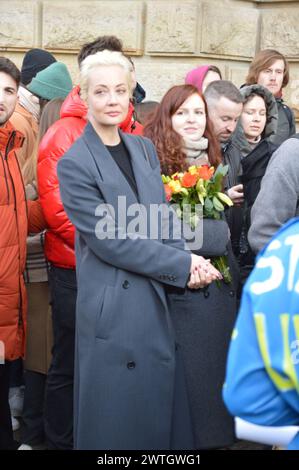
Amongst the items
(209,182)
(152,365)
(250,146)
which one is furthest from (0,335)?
(250,146)

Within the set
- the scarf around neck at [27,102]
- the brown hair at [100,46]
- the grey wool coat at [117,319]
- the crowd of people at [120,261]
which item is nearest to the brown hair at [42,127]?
the crowd of people at [120,261]

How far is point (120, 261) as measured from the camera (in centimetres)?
288

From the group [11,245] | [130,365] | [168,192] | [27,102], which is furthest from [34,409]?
[27,102]

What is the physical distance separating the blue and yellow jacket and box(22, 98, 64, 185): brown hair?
8.01 ft

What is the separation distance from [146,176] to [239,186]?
992mm

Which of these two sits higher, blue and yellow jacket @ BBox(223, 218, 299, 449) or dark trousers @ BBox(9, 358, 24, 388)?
blue and yellow jacket @ BBox(223, 218, 299, 449)

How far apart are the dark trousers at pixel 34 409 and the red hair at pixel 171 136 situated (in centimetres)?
137

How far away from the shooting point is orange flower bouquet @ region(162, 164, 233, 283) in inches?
130

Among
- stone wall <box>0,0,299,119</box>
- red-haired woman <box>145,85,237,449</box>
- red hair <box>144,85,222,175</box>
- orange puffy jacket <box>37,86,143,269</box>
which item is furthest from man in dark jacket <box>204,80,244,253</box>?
stone wall <box>0,0,299,119</box>

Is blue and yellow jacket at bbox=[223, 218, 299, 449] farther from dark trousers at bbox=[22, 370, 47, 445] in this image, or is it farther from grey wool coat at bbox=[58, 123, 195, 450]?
dark trousers at bbox=[22, 370, 47, 445]

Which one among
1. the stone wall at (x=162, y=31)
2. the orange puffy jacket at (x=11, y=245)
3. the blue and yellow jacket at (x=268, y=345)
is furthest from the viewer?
the stone wall at (x=162, y=31)

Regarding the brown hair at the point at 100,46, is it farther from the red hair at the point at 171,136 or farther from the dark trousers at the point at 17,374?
the dark trousers at the point at 17,374

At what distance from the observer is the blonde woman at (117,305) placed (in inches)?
114

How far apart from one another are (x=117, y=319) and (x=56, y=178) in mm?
993
